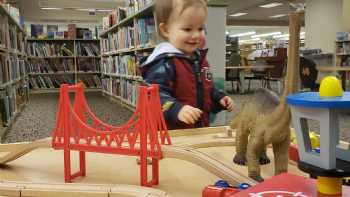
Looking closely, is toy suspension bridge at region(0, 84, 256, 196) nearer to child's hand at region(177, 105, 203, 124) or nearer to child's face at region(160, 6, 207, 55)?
child's hand at region(177, 105, 203, 124)

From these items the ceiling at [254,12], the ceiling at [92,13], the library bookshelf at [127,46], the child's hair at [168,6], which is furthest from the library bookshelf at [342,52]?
the child's hair at [168,6]

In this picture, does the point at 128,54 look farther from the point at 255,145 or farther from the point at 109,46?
the point at 255,145

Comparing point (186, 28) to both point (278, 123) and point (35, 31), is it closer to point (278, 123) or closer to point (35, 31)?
point (278, 123)

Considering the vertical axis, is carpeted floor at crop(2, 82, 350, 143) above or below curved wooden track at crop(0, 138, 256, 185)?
below

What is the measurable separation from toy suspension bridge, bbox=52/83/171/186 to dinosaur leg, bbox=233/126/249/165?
0.44 ft

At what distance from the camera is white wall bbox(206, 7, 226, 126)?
2.62 metres

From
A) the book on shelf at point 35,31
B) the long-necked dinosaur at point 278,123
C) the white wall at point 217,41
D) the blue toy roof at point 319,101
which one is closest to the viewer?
the blue toy roof at point 319,101

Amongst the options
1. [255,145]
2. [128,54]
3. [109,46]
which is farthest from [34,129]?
[255,145]

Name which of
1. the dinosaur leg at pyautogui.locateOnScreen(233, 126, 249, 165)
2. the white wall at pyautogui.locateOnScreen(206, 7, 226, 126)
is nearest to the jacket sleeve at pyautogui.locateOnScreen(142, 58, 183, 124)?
the dinosaur leg at pyautogui.locateOnScreen(233, 126, 249, 165)

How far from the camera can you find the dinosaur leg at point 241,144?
2.00 feet

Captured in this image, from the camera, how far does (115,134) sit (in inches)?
22.8

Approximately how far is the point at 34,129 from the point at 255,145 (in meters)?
3.40

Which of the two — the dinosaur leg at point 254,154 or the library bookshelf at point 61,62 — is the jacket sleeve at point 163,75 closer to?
the dinosaur leg at point 254,154

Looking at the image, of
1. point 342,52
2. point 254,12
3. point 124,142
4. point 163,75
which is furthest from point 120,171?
point 254,12
